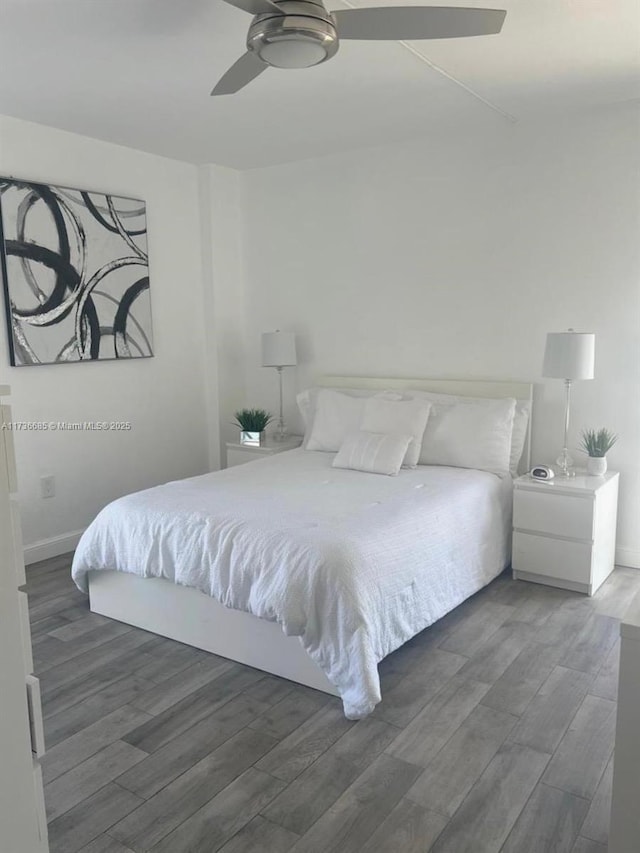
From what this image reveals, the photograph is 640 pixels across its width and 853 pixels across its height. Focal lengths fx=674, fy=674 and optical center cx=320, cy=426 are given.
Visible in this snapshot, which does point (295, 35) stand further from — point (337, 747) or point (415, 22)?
point (337, 747)

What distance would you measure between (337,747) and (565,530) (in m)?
1.79

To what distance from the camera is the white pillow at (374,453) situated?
12.2 feet

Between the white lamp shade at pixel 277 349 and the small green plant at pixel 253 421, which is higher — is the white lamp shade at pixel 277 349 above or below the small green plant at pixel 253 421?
above

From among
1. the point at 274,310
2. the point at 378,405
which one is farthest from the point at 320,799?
the point at 274,310

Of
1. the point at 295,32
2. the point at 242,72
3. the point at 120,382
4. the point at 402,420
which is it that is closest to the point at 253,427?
the point at 120,382

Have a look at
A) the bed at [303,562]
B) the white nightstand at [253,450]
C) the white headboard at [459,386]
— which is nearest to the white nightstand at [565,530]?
the bed at [303,562]

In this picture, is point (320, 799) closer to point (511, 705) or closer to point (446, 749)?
point (446, 749)

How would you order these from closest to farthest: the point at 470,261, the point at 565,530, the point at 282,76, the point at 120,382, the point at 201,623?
the point at 201,623 → the point at 282,76 → the point at 565,530 → the point at 470,261 → the point at 120,382

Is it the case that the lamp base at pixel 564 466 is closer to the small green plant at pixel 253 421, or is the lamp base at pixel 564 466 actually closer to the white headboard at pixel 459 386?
the white headboard at pixel 459 386

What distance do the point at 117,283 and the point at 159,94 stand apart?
4.46 ft

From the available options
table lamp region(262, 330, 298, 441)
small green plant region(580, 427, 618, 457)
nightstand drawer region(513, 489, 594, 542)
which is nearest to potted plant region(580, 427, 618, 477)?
small green plant region(580, 427, 618, 457)

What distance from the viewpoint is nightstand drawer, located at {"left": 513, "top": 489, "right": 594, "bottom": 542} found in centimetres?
340

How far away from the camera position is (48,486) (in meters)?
4.09

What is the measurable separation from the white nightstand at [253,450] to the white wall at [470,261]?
0.33 metres
